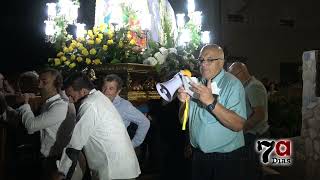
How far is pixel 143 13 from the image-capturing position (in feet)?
24.9

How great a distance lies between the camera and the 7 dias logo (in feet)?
16.2

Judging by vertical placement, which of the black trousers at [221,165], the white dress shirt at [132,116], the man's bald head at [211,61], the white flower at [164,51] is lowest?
the black trousers at [221,165]

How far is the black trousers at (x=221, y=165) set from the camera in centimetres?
333

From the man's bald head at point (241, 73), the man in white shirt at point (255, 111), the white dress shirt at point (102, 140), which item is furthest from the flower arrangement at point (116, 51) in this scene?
the white dress shirt at point (102, 140)

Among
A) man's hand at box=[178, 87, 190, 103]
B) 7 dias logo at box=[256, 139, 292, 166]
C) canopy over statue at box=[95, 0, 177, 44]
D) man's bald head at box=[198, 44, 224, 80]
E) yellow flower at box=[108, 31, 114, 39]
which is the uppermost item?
canopy over statue at box=[95, 0, 177, 44]

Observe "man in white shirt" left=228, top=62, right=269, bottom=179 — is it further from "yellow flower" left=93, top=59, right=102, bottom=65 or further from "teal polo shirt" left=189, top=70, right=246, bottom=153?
"yellow flower" left=93, top=59, right=102, bottom=65

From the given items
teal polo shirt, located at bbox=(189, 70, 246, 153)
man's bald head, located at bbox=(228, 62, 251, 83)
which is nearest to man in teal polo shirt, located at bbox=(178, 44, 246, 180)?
teal polo shirt, located at bbox=(189, 70, 246, 153)

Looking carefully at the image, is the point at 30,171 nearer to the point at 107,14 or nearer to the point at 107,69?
the point at 107,69

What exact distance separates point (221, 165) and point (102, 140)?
1059 mm

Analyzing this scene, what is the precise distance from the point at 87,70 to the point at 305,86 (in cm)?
376

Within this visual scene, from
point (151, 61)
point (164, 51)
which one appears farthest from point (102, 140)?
point (164, 51)

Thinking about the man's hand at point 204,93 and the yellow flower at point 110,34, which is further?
the yellow flower at point 110,34

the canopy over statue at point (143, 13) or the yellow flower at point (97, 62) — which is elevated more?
the canopy over statue at point (143, 13)

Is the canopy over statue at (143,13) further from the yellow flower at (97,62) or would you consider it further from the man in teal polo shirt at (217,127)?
the man in teal polo shirt at (217,127)
